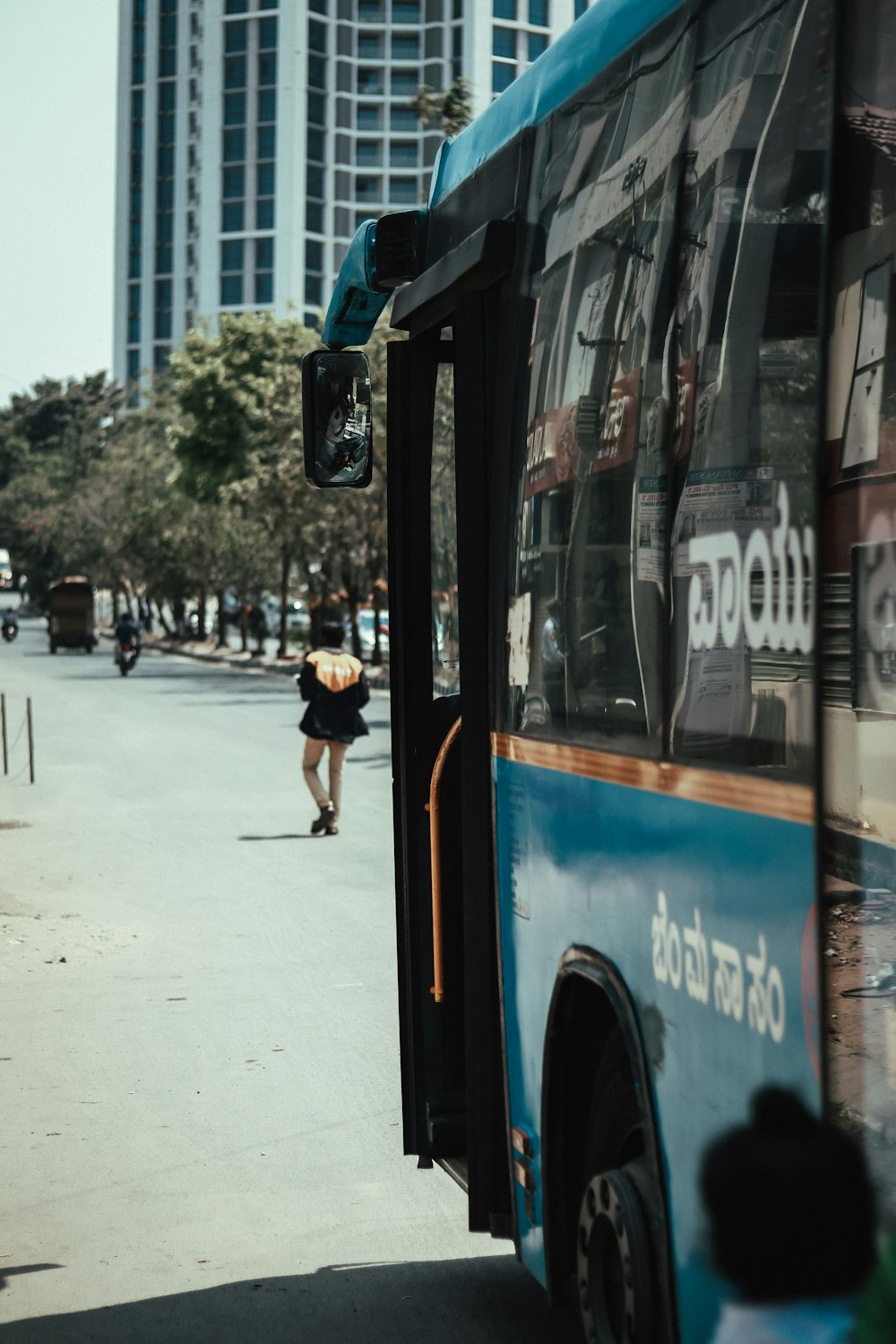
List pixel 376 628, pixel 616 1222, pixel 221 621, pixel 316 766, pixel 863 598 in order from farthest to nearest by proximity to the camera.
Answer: pixel 221 621
pixel 376 628
pixel 316 766
pixel 616 1222
pixel 863 598

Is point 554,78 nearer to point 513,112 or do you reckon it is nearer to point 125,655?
point 513,112

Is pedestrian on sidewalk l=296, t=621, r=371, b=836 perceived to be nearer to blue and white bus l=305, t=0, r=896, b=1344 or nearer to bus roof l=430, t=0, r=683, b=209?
bus roof l=430, t=0, r=683, b=209

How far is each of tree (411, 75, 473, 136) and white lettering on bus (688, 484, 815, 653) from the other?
57.7 ft

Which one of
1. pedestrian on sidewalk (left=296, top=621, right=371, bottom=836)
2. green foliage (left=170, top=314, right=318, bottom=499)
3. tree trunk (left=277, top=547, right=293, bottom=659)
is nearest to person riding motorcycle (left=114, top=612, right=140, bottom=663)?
tree trunk (left=277, top=547, right=293, bottom=659)

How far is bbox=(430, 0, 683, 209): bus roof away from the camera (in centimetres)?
357

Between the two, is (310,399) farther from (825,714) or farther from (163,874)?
(163,874)

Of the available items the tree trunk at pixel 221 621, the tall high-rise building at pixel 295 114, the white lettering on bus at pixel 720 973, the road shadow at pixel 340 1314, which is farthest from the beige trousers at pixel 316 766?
the tall high-rise building at pixel 295 114

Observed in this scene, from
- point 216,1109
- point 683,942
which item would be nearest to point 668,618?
point 683,942

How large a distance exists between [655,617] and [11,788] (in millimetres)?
16112

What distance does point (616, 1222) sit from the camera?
3.36 meters

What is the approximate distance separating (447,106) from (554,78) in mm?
16581

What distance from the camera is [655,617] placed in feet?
10.5

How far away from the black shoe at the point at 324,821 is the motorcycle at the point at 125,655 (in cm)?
3306

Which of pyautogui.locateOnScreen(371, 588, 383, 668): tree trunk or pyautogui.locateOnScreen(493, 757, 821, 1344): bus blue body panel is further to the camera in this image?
pyautogui.locateOnScreen(371, 588, 383, 668): tree trunk
